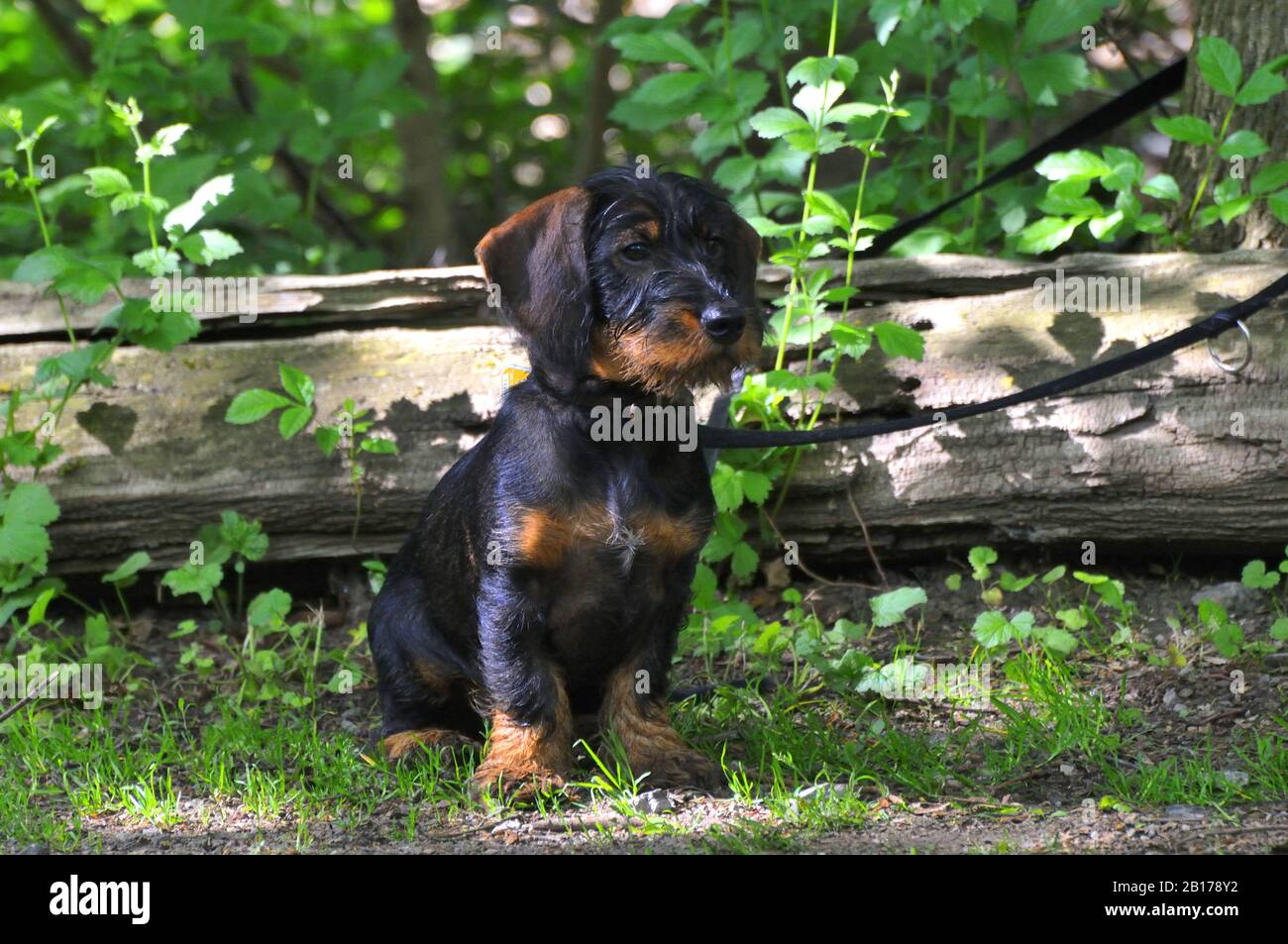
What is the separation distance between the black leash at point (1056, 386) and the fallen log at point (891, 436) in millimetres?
714

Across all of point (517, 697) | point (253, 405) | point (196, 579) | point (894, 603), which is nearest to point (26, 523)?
point (196, 579)

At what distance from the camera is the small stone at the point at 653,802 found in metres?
3.84

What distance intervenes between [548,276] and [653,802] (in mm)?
1490

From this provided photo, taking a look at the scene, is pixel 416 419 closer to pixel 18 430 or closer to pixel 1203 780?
pixel 18 430

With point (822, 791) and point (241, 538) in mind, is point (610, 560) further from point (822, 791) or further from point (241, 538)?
point (241, 538)

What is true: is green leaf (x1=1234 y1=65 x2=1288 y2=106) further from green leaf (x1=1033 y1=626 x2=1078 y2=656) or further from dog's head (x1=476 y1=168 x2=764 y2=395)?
dog's head (x1=476 y1=168 x2=764 y2=395)

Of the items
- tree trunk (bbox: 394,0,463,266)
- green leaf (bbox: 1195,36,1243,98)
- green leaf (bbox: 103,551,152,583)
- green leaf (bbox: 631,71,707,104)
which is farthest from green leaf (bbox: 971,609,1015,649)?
tree trunk (bbox: 394,0,463,266)

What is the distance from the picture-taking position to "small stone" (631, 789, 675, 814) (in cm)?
384

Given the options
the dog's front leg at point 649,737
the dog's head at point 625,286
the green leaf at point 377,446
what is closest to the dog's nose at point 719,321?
the dog's head at point 625,286

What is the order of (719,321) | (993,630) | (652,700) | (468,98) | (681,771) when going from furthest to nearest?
(468,98)
(993,630)
(652,700)
(681,771)
(719,321)

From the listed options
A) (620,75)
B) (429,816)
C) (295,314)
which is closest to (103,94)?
(295,314)

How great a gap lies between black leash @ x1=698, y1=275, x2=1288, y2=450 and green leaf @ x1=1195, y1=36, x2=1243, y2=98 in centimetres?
87

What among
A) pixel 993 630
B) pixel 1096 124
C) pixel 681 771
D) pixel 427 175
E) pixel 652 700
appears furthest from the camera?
pixel 427 175

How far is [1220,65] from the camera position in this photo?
499 cm
